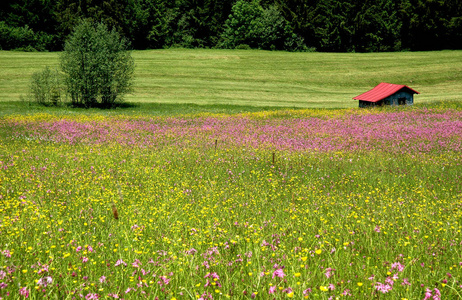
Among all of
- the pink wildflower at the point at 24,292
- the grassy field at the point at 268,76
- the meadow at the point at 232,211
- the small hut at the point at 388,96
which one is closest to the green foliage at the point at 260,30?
the grassy field at the point at 268,76

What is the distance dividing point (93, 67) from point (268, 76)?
34.1 m

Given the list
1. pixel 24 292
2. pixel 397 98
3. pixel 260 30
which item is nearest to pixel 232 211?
pixel 24 292

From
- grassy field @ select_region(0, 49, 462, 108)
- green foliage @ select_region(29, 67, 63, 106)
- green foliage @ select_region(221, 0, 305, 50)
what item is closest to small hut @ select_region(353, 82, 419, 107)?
grassy field @ select_region(0, 49, 462, 108)

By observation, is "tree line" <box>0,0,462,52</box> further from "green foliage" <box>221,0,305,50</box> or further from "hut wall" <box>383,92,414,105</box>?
"hut wall" <box>383,92,414,105</box>

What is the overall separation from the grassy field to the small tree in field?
3.61m

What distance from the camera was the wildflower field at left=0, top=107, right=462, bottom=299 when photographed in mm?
3402

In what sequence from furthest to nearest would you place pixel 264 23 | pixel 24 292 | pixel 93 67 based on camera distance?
pixel 264 23
pixel 93 67
pixel 24 292

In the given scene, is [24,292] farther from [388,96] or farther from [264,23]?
[264,23]

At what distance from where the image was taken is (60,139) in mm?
14789

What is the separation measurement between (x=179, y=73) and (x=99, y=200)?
58500 mm

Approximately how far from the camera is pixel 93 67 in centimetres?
3959

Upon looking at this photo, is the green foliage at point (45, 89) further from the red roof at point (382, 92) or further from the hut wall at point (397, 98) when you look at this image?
the hut wall at point (397, 98)

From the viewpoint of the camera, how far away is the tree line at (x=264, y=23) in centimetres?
8581

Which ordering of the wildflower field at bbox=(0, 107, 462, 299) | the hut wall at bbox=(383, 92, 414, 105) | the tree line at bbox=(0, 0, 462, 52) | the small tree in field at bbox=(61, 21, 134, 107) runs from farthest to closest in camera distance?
the tree line at bbox=(0, 0, 462, 52)
the hut wall at bbox=(383, 92, 414, 105)
the small tree in field at bbox=(61, 21, 134, 107)
the wildflower field at bbox=(0, 107, 462, 299)
